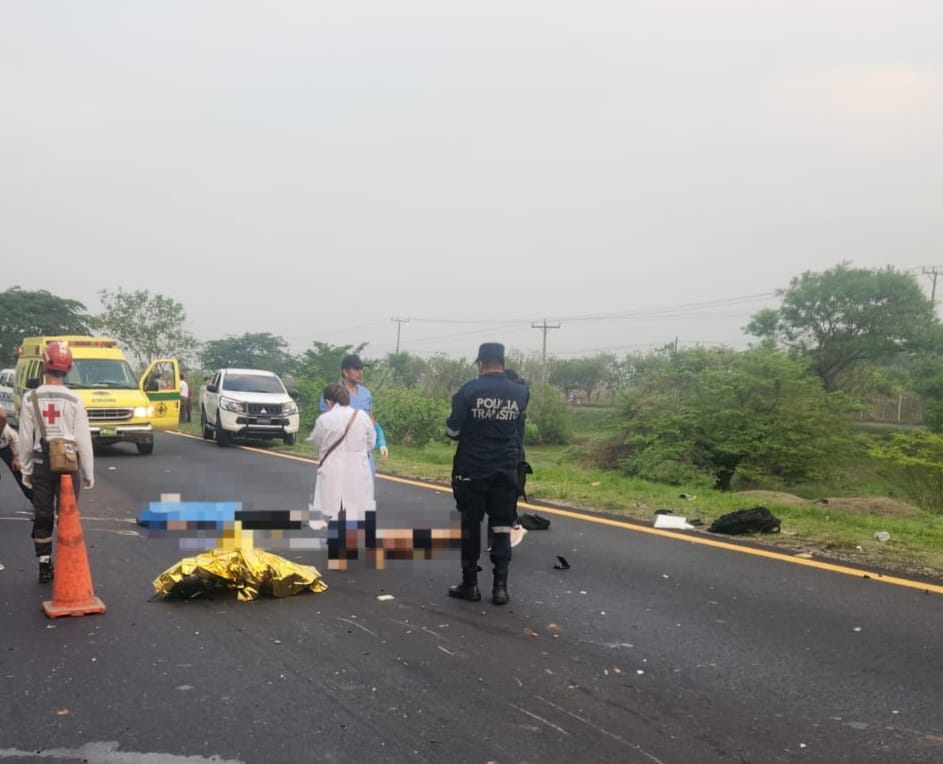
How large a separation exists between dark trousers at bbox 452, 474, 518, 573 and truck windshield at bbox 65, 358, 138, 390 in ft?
41.2

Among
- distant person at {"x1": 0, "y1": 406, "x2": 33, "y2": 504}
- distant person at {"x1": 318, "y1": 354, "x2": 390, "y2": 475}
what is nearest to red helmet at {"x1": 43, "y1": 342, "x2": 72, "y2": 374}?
distant person at {"x1": 0, "y1": 406, "x2": 33, "y2": 504}

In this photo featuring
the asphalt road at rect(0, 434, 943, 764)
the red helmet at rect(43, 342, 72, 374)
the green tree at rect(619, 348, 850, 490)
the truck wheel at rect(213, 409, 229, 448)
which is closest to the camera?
the asphalt road at rect(0, 434, 943, 764)

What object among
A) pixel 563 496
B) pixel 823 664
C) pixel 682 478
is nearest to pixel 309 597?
pixel 823 664

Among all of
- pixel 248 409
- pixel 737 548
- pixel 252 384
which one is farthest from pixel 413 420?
pixel 737 548

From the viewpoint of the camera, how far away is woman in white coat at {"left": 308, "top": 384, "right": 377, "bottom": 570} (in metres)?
6.80

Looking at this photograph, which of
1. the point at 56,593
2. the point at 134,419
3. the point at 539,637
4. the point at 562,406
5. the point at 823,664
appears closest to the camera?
the point at 823,664

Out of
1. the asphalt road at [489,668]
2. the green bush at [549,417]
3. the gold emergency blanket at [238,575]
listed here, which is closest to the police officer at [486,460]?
the asphalt road at [489,668]

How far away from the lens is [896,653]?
4559 millimetres

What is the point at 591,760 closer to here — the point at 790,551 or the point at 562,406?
the point at 790,551

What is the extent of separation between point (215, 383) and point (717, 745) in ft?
62.2

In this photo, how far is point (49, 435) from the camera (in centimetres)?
578

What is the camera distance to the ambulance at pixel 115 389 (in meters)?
15.7

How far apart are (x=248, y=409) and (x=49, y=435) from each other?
44.5 feet

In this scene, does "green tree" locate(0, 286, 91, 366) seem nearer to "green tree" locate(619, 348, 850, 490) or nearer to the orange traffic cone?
"green tree" locate(619, 348, 850, 490)
